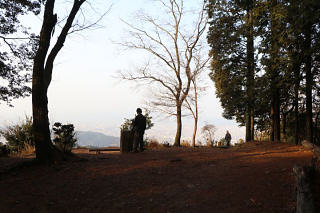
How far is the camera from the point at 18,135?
1561 cm

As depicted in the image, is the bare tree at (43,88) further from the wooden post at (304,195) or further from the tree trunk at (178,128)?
the tree trunk at (178,128)

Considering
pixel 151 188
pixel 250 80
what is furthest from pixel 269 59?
pixel 151 188

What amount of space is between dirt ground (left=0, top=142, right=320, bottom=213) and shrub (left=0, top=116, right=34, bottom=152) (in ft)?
26.1

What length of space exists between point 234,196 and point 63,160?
6.55 m

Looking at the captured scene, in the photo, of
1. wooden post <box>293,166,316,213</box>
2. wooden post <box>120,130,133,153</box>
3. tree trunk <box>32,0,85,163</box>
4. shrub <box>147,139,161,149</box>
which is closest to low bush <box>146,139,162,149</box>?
shrub <box>147,139,161,149</box>

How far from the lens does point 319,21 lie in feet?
40.6

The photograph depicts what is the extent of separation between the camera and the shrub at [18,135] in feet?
51.1

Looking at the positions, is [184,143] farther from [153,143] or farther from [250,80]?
[250,80]

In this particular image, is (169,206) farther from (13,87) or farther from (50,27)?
(13,87)

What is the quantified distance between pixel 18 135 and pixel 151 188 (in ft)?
42.6

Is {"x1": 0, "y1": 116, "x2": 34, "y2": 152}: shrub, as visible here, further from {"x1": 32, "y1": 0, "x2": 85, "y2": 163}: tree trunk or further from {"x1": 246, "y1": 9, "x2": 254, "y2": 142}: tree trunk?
{"x1": 246, "y1": 9, "x2": 254, "y2": 142}: tree trunk

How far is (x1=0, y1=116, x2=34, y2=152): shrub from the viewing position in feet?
51.1

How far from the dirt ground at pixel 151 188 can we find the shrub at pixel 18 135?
7964 millimetres

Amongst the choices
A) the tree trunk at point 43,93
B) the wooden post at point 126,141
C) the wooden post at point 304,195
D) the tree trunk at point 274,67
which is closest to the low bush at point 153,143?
the wooden post at point 126,141
